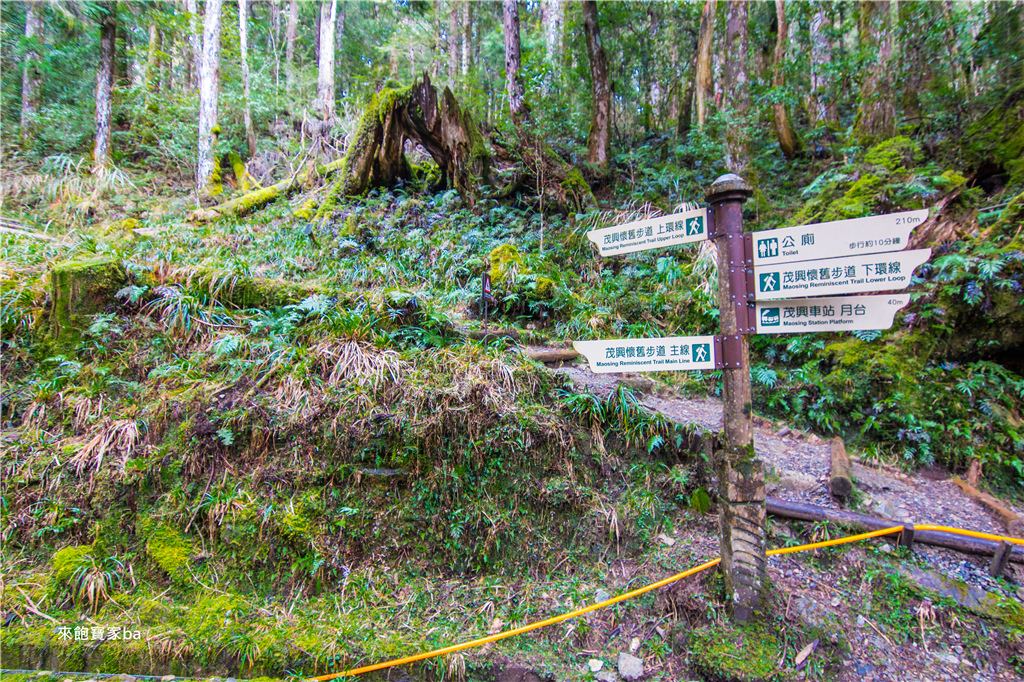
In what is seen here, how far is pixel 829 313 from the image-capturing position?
2430 mm

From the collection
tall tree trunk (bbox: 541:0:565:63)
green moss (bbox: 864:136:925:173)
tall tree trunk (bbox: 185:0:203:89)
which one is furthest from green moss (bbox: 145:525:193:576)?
tall tree trunk (bbox: 541:0:565:63)

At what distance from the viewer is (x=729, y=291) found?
2.65m

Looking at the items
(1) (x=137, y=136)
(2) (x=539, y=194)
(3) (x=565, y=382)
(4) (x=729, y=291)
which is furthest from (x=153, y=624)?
(1) (x=137, y=136)

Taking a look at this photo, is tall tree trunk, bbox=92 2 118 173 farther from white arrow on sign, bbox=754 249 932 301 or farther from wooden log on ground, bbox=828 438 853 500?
wooden log on ground, bbox=828 438 853 500

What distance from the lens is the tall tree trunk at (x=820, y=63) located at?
33.5ft

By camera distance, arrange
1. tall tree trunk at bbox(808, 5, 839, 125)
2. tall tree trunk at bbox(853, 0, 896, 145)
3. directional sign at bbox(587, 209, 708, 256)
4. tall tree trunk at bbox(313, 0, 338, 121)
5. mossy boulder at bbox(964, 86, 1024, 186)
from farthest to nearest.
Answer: tall tree trunk at bbox(313, 0, 338, 121), tall tree trunk at bbox(808, 5, 839, 125), tall tree trunk at bbox(853, 0, 896, 145), mossy boulder at bbox(964, 86, 1024, 186), directional sign at bbox(587, 209, 708, 256)

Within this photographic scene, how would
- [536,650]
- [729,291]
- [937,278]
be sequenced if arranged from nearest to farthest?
[729,291] < [536,650] < [937,278]

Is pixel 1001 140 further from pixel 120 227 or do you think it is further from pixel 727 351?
pixel 120 227

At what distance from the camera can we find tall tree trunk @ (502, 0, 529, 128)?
8.75m

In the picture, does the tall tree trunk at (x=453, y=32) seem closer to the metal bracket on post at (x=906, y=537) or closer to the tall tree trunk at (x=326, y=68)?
the tall tree trunk at (x=326, y=68)

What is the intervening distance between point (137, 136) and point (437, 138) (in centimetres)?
855

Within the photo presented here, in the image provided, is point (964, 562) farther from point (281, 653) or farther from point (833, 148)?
point (833, 148)

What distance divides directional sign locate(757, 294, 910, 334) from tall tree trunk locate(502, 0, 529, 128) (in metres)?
7.20

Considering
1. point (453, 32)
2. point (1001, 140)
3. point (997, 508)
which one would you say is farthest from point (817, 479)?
point (453, 32)
